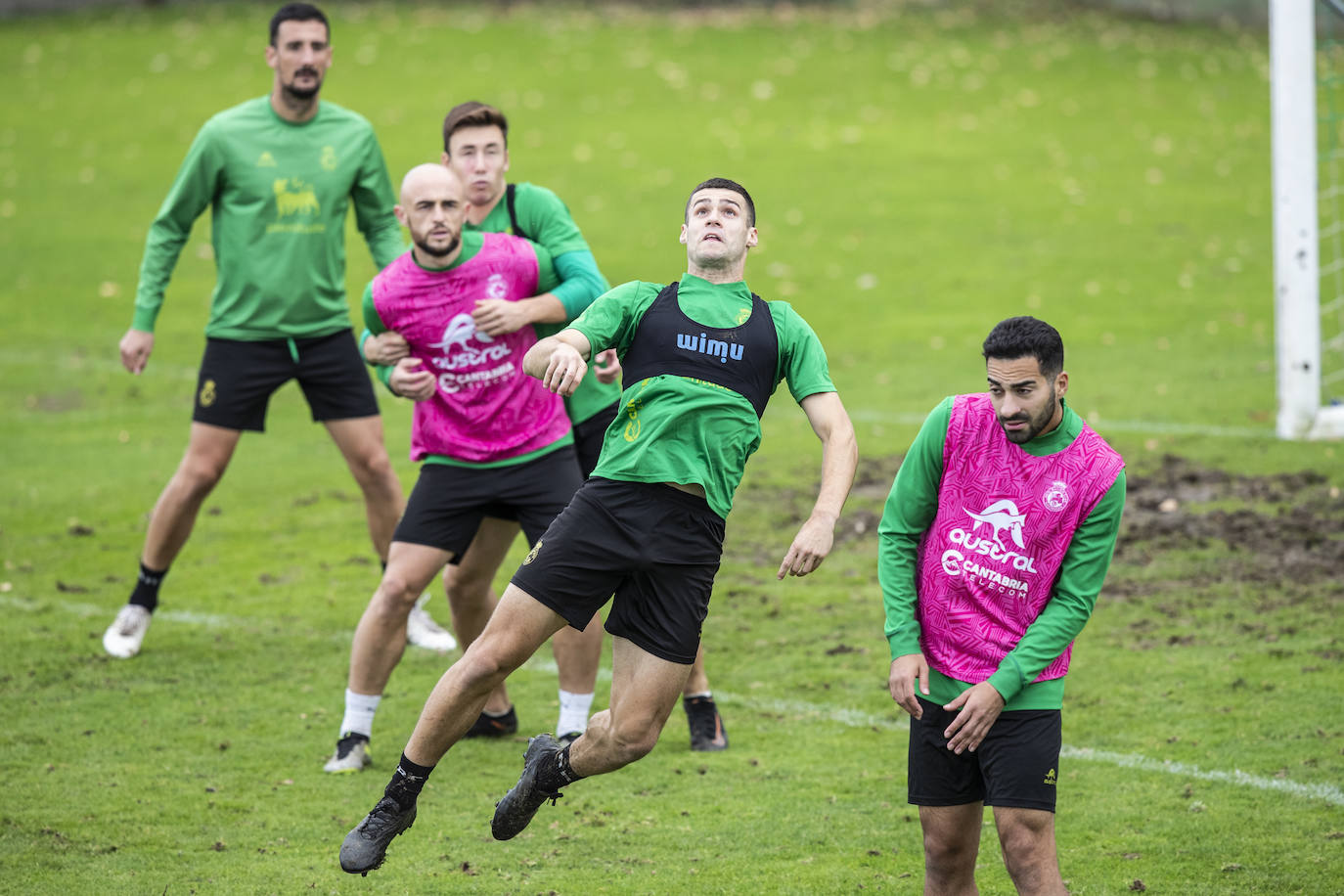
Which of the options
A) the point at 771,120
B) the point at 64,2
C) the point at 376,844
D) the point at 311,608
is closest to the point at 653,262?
the point at 771,120

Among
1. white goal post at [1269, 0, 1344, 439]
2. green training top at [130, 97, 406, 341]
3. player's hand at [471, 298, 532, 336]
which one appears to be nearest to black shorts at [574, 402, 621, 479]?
player's hand at [471, 298, 532, 336]

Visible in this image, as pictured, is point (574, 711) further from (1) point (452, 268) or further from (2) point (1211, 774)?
(2) point (1211, 774)

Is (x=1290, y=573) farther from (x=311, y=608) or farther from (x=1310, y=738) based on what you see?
(x=311, y=608)

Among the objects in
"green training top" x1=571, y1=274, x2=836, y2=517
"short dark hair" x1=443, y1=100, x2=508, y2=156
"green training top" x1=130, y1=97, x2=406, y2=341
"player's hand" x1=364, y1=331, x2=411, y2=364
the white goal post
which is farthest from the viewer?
the white goal post

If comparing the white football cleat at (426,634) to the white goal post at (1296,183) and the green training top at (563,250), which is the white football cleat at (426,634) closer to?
the green training top at (563,250)

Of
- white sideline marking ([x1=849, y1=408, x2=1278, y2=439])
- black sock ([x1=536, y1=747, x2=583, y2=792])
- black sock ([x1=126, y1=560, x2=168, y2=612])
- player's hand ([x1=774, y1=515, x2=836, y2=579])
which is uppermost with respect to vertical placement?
white sideline marking ([x1=849, y1=408, x2=1278, y2=439])

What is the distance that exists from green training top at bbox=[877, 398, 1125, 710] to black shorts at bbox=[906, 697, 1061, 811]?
2.0 inches

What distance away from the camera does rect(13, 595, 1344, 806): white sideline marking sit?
19.9 feet

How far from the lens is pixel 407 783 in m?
5.10

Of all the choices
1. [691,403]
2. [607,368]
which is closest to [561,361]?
[691,403]

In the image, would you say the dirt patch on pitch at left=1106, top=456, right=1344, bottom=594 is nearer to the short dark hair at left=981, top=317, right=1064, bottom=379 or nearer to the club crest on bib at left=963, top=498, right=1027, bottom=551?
the club crest on bib at left=963, top=498, right=1027, bottom=551

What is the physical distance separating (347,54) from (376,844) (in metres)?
24.9

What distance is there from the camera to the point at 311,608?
8812 millimetres

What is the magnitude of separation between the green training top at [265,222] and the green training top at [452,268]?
1566 mm
